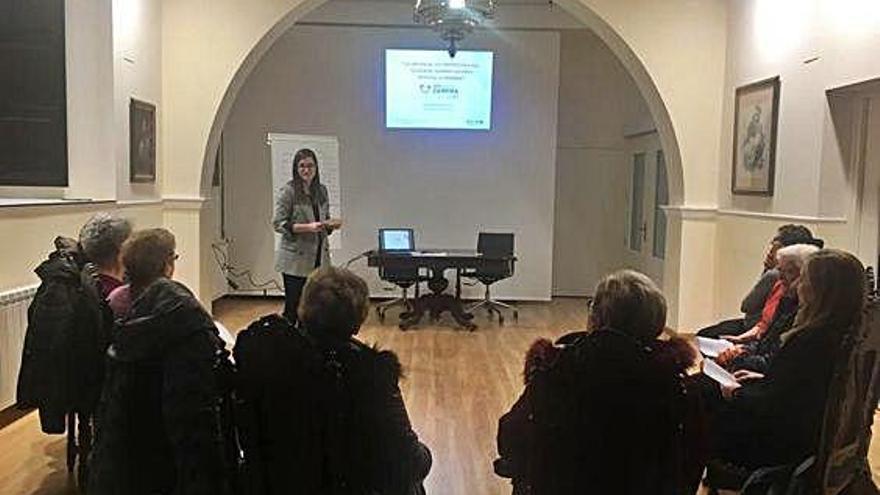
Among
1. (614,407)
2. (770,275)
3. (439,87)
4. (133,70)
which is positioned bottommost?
(614,407)

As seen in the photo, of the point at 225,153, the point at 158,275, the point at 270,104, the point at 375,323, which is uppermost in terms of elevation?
the point at 270,104

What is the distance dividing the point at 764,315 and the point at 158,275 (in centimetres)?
305

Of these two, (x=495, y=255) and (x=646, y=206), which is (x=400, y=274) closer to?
(x=495, y=255)

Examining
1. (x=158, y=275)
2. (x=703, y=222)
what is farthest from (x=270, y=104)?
(x=158, y=275)

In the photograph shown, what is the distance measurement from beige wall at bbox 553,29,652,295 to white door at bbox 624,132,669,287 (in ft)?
0.43

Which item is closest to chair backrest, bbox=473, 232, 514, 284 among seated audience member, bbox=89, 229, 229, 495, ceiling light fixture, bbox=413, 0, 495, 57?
ceiling light fixture, bbox=413, 0, 495, 57

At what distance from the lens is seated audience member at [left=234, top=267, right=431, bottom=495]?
231cm

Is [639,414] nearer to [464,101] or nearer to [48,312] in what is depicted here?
[48,312]

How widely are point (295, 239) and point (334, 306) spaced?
113 inches

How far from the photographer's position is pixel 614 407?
7.27 ft

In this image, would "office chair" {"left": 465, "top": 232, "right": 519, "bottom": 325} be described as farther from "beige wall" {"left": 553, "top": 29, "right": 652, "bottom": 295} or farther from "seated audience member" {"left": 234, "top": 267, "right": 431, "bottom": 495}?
"seated audience member" {"left": 234, "top": 267, "right": 431, "bottom": 495}

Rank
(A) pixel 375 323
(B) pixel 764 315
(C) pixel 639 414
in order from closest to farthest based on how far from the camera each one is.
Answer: (C) pixel 639 414 → (B) pixel 764 315 → (A) pixel 375 323

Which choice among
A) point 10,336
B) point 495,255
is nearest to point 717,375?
point 10,336

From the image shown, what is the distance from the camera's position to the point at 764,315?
4.30 meters
